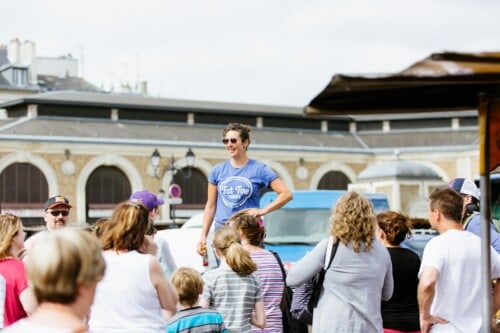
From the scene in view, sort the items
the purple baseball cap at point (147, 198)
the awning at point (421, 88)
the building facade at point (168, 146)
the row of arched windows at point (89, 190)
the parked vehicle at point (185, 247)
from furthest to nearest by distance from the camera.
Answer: the building facade at point (168, 146)
the row of arched windows at point (89, 190)
the parked vehicle at point (185, 247)
the purple baseball cap at point (147, 198)
the awning at point (421, 88)

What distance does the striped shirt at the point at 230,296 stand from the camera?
22.6 ft

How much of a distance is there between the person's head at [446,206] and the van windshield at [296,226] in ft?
29.1

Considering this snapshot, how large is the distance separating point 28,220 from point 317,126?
23159mm

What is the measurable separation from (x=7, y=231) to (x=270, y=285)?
6.68 ft

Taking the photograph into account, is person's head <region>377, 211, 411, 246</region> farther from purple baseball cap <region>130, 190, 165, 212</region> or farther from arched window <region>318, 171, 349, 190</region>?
arched window <region>318, 171, 349, 190</region>

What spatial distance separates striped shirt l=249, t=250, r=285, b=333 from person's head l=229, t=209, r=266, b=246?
10cm

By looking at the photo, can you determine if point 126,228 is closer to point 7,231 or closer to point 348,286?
point 7,231

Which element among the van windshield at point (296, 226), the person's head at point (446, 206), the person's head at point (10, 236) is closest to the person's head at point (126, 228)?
the person's head at point (10, 236)

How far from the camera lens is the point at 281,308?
25.6ft

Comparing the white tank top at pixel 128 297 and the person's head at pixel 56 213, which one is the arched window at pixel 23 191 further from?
the white tank top at pixel 128 297

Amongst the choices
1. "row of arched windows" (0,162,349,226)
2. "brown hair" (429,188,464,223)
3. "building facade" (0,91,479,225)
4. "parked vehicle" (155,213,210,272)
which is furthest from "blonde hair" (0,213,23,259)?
"row of arched windows" (0,162,349,226)

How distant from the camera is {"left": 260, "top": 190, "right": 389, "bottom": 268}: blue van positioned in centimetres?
1511

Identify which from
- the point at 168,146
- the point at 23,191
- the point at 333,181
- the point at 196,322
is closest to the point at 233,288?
the point at 196,322

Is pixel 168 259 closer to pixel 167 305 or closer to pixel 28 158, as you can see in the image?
pixel 167 305
